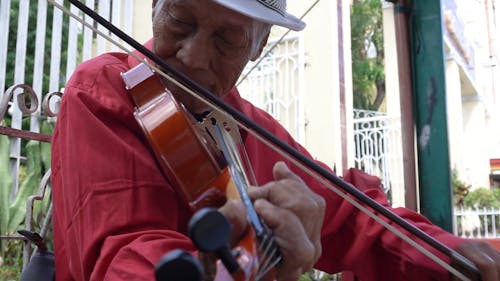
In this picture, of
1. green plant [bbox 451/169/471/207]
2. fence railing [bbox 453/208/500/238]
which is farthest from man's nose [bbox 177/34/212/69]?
green plant [bbox 451/169/471/207]

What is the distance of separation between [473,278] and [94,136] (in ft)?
2.17

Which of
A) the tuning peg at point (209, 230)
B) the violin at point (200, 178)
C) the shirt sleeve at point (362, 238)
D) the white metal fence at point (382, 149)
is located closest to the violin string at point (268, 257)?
the violin at point (200, 178)

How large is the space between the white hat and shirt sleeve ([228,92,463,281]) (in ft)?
0.93

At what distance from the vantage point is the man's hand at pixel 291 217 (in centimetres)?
52

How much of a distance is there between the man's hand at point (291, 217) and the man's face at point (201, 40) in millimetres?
351

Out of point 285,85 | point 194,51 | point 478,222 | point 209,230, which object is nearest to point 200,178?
point 194,51

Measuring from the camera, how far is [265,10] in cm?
90

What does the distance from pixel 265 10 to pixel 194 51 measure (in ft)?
0.45

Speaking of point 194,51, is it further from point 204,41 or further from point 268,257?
point 268,257

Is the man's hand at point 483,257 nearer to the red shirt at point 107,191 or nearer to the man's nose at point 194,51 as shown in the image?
the red shirt at point 107,191

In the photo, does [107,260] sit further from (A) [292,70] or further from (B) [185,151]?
(A) [292,70]

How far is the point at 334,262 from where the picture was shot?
1.23m

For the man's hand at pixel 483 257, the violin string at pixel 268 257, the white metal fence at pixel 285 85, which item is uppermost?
the white metal fence at pixel 285 85

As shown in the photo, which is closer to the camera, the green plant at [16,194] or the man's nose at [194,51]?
the man's nose at [194,51]
